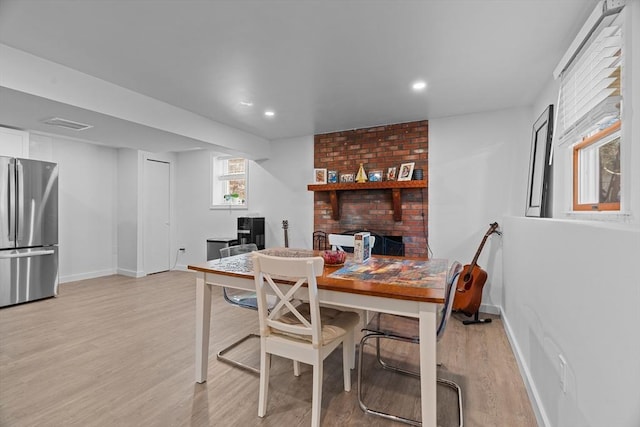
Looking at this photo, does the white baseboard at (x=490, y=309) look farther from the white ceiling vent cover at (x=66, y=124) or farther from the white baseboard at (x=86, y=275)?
the white baseboard at (x=86, y=275)

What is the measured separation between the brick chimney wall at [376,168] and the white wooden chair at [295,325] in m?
2.40

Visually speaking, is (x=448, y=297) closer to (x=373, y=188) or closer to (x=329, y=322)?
(x=329, y=322)

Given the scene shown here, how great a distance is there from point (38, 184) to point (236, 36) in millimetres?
3800

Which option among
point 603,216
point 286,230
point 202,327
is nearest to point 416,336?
point 603,216

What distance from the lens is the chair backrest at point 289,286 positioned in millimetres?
1589

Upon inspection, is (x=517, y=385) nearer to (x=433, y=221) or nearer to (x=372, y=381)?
(x=372, y=381)

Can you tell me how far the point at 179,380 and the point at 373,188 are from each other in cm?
298

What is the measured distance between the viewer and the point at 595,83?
1.67 metres

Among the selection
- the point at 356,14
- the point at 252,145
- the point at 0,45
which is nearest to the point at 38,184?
the point at 0,45

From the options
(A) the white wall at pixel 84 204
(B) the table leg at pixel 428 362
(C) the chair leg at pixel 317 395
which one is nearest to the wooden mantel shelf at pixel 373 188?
(B) the table leg at pixel 428 362

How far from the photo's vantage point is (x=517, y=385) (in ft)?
6.88

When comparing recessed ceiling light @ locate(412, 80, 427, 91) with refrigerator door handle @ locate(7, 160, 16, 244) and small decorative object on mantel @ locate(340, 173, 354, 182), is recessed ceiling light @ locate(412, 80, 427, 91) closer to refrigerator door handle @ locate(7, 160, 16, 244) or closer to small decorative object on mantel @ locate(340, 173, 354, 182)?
small decorative object on mantel @ locate(340, 173, 354, 182)

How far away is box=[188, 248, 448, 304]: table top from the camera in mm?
1523

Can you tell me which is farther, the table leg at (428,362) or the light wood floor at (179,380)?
the light wood floor at (179,380)
